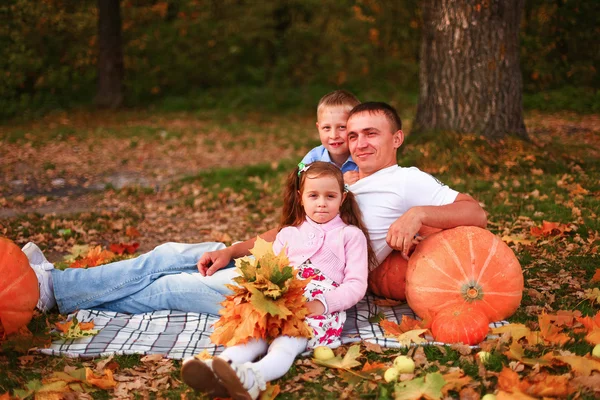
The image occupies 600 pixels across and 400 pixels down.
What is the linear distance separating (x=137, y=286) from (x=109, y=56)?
1420cm

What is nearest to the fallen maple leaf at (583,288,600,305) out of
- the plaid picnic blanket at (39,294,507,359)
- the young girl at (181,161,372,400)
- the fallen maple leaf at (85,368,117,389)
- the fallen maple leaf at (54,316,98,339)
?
the plaid picnic blanket at (39,294,507,359)

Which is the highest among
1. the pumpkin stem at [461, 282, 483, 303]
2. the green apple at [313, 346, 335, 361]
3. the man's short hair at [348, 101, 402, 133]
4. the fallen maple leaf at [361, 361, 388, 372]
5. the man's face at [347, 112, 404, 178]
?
the man's short hair at [348, 101, 402, 133]

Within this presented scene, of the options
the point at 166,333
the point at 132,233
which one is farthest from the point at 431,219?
the point at 132,233

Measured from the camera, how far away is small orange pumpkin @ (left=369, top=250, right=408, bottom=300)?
426 cm

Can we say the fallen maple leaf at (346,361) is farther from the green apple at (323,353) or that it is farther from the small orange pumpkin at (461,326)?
the small orange pumpkin at (461,326)

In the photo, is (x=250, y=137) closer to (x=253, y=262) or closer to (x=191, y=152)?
(x=191, y=152)

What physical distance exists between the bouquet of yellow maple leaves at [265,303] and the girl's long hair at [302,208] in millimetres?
620

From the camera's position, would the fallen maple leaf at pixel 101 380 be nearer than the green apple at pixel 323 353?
Yes

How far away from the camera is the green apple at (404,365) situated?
3.31 m

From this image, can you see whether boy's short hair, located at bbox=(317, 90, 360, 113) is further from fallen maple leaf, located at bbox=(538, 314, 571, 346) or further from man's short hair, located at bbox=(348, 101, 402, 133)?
fallen maple leaf, located at bbox=(538, 314, 571, 346)

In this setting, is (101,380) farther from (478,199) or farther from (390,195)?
(478,199)

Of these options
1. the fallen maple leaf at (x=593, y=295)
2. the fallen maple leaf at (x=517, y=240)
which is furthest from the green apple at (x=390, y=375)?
the fallen maple leaf at (x=517, y=240)

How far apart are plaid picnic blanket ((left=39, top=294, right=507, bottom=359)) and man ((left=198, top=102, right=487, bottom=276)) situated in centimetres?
38

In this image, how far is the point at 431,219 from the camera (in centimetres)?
386
